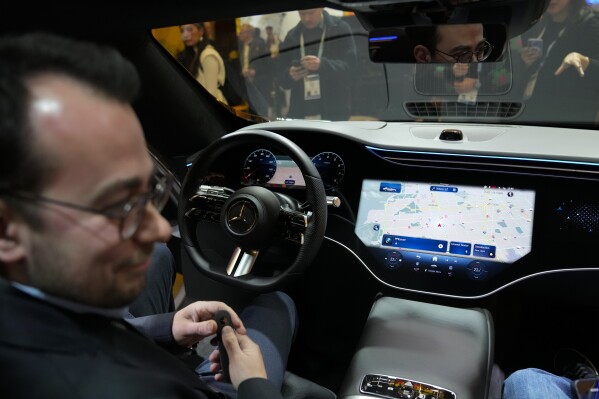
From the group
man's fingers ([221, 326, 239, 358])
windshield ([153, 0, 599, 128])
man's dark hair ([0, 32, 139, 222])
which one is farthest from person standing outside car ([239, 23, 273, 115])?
man's dark hair ([0, 32, 139, 222])

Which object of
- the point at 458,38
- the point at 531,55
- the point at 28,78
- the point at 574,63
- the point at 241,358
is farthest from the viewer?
the point at 531,55

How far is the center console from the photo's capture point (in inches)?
59.0

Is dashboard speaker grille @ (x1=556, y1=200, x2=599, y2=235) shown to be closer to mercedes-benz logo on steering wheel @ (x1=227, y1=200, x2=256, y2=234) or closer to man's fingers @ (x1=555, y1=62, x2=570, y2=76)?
mercedes-benz logo on steering wheel @ (x1=227, y1=200, x2=256, y2=234)

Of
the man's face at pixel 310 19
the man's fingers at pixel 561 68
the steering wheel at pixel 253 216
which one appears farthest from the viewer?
the man's face at pixel 310 19

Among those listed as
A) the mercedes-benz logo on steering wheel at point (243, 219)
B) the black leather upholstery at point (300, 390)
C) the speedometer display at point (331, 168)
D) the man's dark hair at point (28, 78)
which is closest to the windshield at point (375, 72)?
the speedometer display at point (331, 168)

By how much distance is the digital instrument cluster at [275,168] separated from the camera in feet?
7.40

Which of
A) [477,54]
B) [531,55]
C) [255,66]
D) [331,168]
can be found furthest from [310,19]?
[477,54]

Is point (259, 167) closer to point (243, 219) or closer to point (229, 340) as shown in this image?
point (243, 219)

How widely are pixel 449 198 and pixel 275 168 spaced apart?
70 centimetres

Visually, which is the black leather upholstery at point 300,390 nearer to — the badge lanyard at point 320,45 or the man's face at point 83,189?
the man's face at point 83,189

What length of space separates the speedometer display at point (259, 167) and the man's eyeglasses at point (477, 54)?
0.92 meters

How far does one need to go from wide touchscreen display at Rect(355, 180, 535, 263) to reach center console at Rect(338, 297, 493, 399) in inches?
9.6

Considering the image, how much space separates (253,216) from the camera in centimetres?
191

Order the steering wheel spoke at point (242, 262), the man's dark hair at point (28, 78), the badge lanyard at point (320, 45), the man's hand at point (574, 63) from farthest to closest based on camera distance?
the badge lanyard at point (320, 45) < the man's hand at point (574, 63) < the steering wheel spoke at point (242, 262) < the man's dark hair at point (28, 78)
